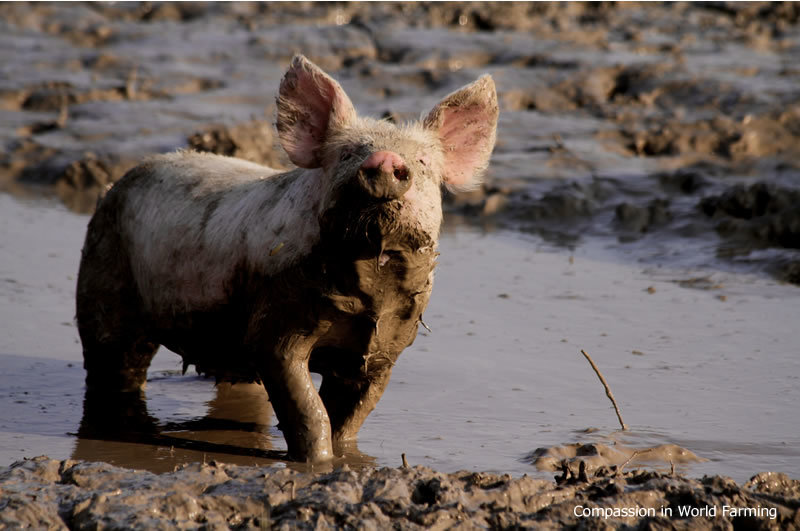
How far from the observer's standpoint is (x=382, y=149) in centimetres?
471

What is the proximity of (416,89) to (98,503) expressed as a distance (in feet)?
37.1

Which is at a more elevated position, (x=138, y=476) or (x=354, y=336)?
(x=354, y=336)

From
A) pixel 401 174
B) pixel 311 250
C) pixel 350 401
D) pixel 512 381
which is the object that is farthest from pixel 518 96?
pixel 401 174

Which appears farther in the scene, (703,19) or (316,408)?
(703,19)

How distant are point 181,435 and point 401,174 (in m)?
2.10

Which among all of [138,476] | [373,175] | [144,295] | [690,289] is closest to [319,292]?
[373,175]

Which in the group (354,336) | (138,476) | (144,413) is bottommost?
(144,413)

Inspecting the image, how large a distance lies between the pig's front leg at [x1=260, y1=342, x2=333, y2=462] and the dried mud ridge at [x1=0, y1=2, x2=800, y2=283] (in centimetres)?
521

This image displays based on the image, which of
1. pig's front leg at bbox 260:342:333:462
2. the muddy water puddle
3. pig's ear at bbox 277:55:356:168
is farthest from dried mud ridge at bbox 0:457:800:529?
pig's ear at bbox 277:55:356:168

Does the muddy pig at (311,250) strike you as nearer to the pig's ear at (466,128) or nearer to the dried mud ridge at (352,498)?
the pig's ear at (466,128)

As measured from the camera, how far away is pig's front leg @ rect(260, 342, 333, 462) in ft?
16.8

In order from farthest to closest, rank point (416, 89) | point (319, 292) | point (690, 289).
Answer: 1. point (416, 89)
2. point (690, 289)
3. point (319, 292)

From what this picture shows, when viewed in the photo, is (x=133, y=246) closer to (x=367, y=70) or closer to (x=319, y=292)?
(x=319, y=292)

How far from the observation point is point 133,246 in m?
6.26
